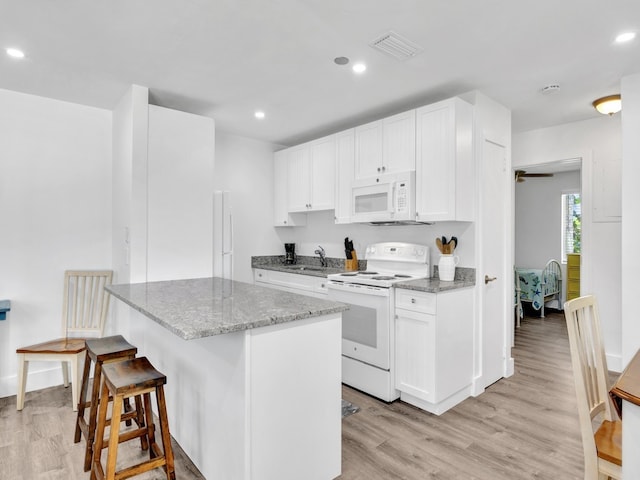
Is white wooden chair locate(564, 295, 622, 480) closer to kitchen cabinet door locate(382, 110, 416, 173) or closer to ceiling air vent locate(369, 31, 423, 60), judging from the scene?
ceiling air vent locate(369, 31, 423, 60)

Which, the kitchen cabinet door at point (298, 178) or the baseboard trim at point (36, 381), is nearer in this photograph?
the baseboard trim at point (36, 381)

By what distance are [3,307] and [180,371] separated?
1.81 m

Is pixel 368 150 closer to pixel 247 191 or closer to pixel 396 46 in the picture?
pixel 396 46

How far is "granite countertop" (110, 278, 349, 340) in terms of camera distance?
57.6 inches

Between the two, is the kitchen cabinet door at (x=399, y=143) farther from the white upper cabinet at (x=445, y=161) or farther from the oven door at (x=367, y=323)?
the oven door at (x=367, y=323)

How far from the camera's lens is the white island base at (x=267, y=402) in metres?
1.57

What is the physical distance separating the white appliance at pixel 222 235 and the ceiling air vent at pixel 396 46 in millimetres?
1898

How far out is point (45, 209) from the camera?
10.3ft

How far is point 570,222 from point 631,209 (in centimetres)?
429

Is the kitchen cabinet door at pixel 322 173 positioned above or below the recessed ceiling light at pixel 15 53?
below

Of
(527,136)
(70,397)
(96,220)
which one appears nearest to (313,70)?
(96,220)

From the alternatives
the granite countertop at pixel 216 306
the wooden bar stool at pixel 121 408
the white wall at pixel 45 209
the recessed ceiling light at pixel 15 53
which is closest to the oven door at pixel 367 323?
the granite countertop at pixel 216 306

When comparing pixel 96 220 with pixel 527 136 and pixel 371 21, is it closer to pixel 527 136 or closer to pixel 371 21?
pixel 371 21

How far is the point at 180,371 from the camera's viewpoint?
2.13 metres
